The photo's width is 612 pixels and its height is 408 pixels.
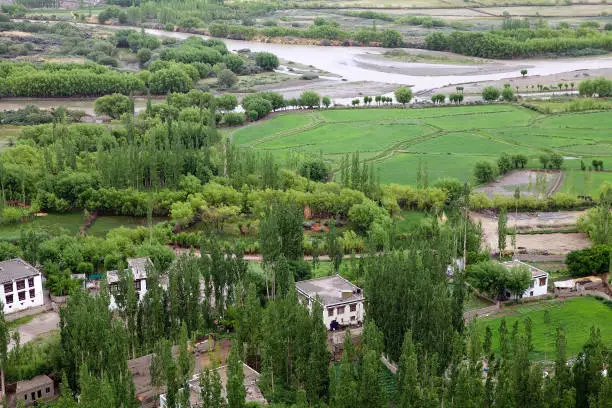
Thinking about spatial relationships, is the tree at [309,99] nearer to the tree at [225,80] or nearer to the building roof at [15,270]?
the tree at [225,80]

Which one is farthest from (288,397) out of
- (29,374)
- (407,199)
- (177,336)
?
(407,199)

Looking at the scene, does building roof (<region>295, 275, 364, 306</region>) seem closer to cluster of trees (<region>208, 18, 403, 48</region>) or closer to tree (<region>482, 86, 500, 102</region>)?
tree (<region>482, 86, 500, 102</region>)

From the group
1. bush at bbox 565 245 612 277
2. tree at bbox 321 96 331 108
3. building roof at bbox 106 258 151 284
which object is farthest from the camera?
tree at bbox 321 96 331 108

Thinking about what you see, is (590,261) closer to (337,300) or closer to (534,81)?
(337,300)

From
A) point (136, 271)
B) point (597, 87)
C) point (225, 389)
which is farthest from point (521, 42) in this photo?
point (225, 389)

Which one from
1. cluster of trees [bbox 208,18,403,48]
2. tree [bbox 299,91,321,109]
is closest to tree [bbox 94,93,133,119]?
tree [bbox 299,91,321,109]
